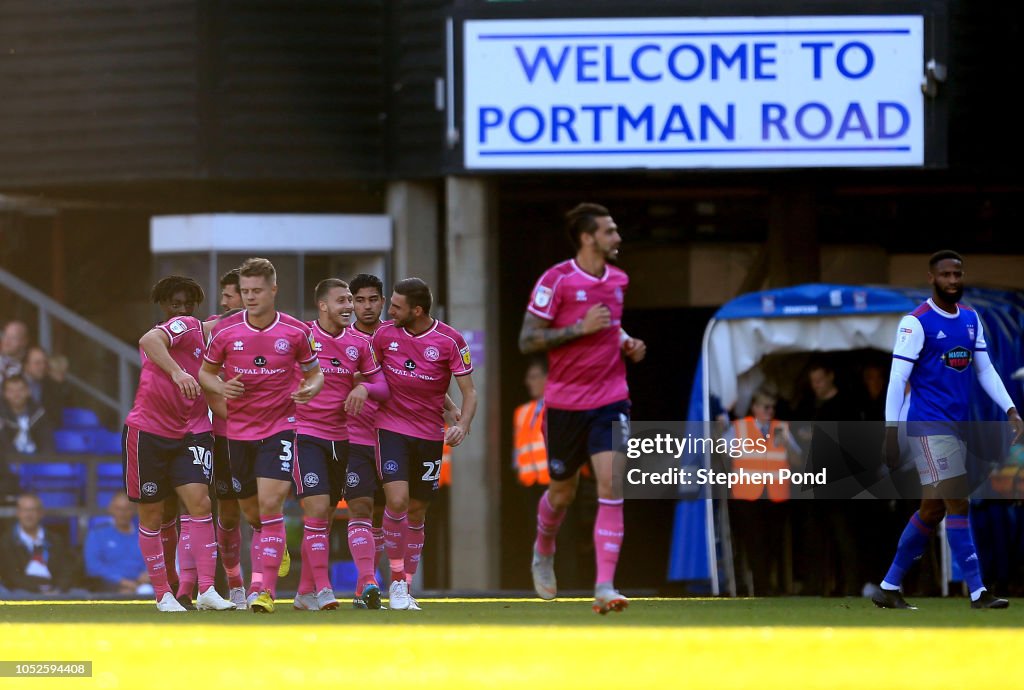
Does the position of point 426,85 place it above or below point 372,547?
above

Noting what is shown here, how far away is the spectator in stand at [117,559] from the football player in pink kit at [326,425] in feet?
19.2

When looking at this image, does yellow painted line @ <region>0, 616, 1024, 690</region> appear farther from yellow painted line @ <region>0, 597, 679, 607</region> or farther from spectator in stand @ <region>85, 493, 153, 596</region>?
spectator in stand @ <region>85, 493, 153, 596</region>

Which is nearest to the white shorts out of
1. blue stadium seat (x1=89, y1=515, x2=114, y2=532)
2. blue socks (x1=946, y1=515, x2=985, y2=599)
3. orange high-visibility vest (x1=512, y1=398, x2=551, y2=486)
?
blue socks (x1=946, y1=515, x2=985, y2=599)

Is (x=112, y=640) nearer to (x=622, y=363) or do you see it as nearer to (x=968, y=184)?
(x=622, y=363)

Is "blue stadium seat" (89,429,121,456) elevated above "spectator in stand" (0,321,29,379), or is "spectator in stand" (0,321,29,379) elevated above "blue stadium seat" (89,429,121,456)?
"spectator in stand" (0,321,29,379)

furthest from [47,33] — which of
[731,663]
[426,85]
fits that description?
[731,663]

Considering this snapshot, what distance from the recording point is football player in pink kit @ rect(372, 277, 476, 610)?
13430 mm

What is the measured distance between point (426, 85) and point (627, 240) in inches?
165

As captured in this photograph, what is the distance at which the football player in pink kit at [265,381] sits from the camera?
42.2ft

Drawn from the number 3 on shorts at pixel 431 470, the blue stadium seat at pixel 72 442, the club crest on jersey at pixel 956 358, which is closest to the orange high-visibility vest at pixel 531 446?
the blue stadium seat at pixel 72 442

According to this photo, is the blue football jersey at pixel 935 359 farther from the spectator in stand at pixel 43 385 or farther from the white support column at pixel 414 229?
the spectator in stand at pixel 43 385

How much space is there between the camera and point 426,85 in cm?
2120

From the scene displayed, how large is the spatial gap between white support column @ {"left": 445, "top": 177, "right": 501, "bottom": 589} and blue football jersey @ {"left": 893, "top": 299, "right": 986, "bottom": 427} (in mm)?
7672

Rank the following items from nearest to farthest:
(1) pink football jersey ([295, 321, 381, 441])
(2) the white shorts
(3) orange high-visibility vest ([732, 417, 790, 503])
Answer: (2) the white shorts
(1) pink football jersey ([295, 321, 381, 441])
(3) orange high-visibility vest ([732, 417, 790, 503])
